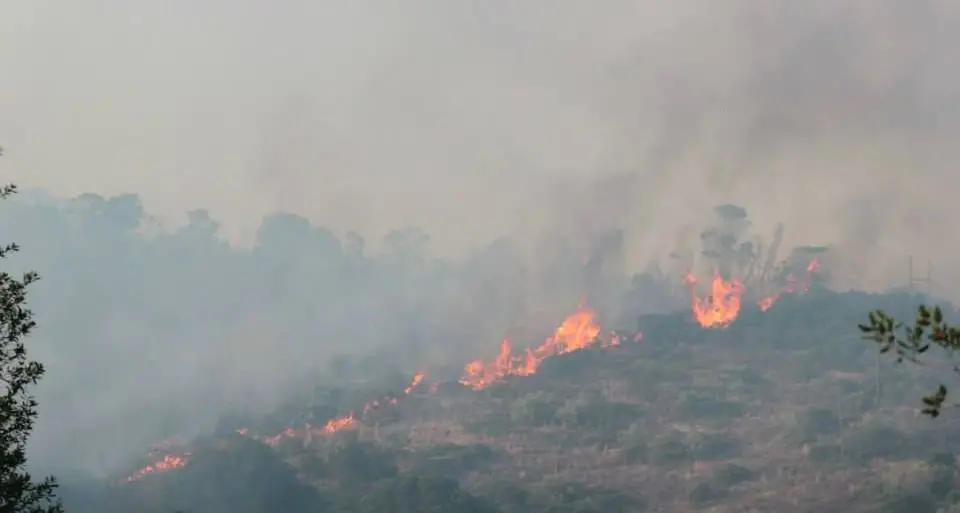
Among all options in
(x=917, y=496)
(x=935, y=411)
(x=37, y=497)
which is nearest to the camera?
(x=935, y=411)

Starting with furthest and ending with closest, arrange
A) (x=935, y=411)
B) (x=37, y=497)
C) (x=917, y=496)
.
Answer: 1. (x=917, y=496)
2. (x=37, y=497)
3. (x=935, y=411)

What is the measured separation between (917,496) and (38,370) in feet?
634

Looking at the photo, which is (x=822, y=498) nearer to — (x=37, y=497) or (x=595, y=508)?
(x=595, y=508)

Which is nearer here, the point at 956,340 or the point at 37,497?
the point at 956,340

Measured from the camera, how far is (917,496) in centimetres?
18962

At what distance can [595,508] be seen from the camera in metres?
197

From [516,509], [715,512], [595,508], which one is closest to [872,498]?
[715,512]

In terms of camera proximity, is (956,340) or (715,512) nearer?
(956,340)

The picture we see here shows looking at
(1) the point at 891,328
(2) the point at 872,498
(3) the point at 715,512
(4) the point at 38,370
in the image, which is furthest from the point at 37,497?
(2) the point at 872,498

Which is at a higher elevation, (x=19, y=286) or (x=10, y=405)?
(x=19, y=286)

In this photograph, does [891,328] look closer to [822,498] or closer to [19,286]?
[19,286]

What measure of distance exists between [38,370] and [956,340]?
2905cm

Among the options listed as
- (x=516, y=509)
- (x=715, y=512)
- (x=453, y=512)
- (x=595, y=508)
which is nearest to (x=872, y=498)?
(x=715, y=512)

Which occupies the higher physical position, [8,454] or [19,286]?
[19,286]
